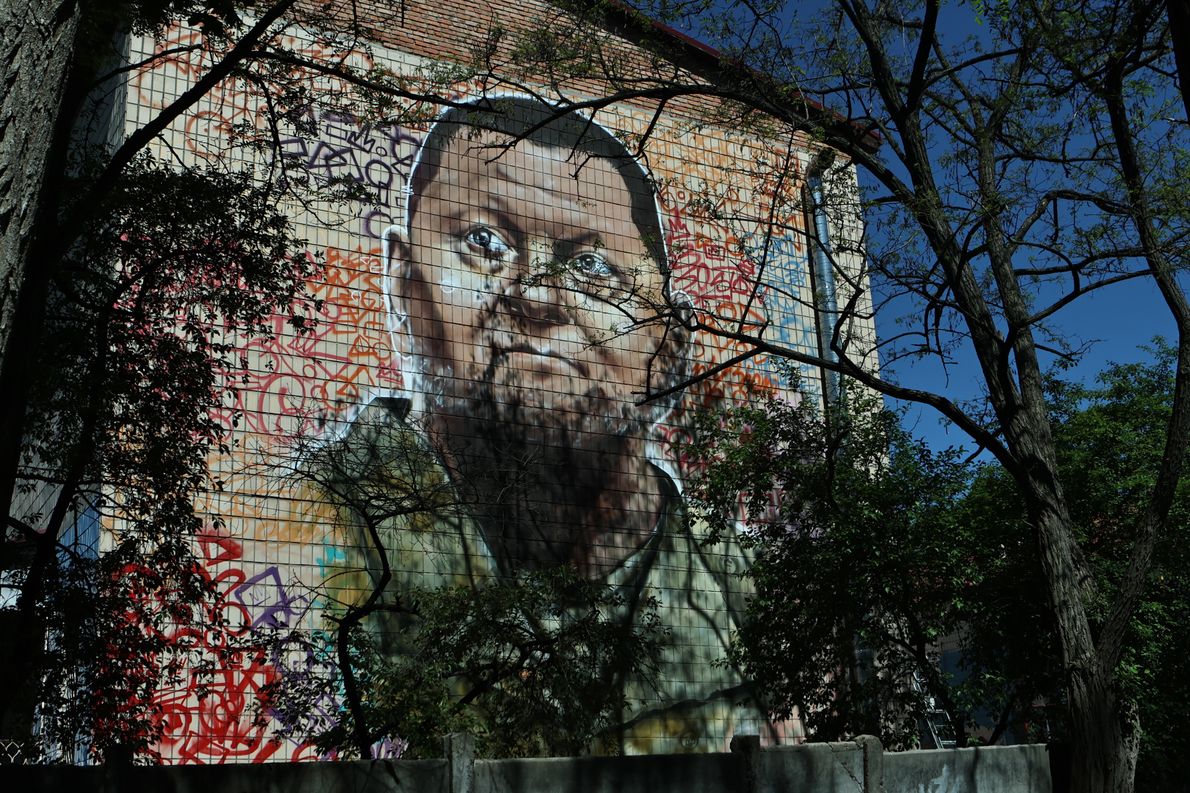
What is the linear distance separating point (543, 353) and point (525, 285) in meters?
1.19

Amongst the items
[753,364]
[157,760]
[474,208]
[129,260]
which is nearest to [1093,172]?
[753,364]

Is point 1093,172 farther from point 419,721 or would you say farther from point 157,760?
point 157,760

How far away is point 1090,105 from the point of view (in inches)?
431

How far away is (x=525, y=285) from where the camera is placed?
13.3 m

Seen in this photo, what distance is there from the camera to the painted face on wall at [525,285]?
13.5 metres

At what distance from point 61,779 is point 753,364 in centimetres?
1128

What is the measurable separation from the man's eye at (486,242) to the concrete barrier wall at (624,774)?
25.5 ft

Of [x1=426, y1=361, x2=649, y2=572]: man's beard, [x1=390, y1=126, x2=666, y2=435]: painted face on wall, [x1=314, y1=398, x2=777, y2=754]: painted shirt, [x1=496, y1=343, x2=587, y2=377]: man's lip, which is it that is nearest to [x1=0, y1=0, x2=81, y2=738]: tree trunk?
[x1=314, y1=398, x2=777, y2=754]: painted shirt

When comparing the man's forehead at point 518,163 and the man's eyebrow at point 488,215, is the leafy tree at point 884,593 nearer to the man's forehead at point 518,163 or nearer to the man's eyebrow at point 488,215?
the man's eyebrow at point 488,215

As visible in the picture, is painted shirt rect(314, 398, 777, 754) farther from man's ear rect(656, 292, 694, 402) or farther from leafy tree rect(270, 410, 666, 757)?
man's ear rect(656, 292, 694, 402)

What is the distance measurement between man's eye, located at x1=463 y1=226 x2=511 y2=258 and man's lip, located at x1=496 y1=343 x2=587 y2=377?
1.19 m

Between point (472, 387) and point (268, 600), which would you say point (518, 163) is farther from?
point (268, 600)

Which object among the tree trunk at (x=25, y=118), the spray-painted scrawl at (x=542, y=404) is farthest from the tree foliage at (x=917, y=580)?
the tree trunk at (x=25, y=118)

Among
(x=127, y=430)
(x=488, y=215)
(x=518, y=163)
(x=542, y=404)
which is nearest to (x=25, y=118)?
(x=127, y=430)
